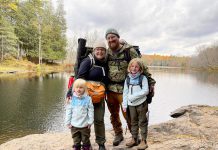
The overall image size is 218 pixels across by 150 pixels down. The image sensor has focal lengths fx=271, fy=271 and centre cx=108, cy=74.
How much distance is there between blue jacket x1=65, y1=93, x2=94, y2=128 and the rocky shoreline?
39.9 inches

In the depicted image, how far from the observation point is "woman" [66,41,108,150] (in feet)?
15.3

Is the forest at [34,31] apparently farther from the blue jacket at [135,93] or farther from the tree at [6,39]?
the blue jacket at [135,93]

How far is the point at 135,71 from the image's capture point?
15.7 feet

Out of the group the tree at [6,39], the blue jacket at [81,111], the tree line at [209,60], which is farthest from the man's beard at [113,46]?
the tree line at [209,60]

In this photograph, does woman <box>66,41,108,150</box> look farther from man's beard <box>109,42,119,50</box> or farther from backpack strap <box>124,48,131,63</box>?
backpack strap <box>124,48,131,63</box>

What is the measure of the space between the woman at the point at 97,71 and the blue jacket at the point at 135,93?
0.44m

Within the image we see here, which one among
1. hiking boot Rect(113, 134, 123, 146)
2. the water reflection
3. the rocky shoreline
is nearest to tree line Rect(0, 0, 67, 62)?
the water reflection

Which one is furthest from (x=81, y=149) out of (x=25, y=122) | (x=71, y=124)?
(x=25, y=122)

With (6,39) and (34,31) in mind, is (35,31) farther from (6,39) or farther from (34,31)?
(6,39)

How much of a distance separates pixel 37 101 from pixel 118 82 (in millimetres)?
13400

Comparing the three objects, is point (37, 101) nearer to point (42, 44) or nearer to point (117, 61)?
point (117, 61)

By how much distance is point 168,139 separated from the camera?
606cm

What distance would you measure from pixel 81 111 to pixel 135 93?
1030 millimetres

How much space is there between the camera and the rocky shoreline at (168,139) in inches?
207
